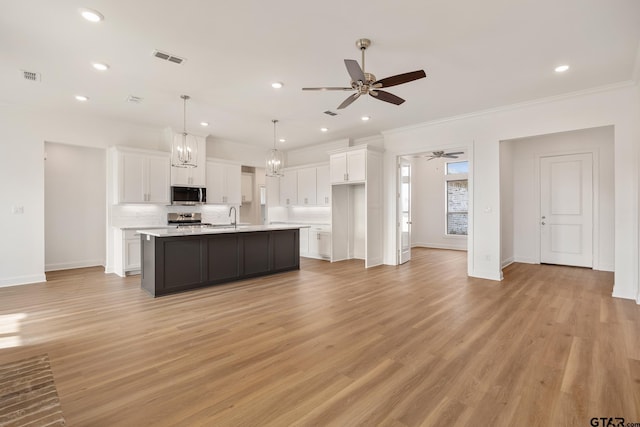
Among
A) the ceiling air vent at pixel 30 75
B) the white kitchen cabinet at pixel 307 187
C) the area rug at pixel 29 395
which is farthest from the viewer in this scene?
the white kitchen cabinet at pixel 307 187

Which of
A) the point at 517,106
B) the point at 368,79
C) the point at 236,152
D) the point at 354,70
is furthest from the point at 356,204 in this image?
the point at 354,70

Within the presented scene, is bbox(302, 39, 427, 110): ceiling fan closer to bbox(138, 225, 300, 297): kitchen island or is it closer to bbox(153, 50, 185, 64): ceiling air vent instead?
bbox(153, 50, 185, 64): ceiling air vent

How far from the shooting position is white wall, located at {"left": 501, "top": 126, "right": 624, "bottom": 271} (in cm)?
606

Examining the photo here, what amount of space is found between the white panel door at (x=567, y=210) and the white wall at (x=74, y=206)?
9.84 m

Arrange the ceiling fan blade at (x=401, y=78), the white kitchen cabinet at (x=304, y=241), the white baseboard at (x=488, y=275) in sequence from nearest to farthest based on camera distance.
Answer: the ceiling fan blade at (x=401, y=78) → the white baseboard at (x=488, y=275) → the white kitchen cabinet at (x=304, y=241)

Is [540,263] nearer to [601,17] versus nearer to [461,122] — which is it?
[461,122]

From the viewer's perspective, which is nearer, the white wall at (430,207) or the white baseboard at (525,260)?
the white baseboard at (525,260)

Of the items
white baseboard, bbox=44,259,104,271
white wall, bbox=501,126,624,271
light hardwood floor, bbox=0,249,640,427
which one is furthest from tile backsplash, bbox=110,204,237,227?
white wall, bbox=501,126,624,271

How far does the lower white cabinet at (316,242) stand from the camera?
7.72m

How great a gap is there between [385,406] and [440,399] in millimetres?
404

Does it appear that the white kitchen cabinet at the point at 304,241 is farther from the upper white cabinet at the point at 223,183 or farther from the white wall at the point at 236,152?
the white wall at the point at 236,152

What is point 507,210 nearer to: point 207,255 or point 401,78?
point 401,78

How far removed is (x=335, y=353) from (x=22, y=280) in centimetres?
602

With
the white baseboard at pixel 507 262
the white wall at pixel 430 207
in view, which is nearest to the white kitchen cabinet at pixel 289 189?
the white wall at pixel 430 207
